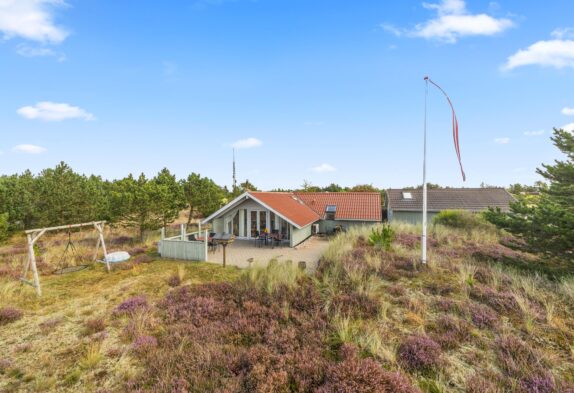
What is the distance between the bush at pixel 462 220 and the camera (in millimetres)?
18908

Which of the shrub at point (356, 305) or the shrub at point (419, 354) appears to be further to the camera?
the shrub at point (356, 305)

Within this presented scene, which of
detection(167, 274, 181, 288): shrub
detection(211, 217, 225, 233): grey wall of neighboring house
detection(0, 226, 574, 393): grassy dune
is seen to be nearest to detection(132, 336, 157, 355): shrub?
detection(0, 226, 574, 393): grassy dune

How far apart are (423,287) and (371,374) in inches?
192

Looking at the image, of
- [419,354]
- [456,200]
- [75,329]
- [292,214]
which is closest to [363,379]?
[419,354]

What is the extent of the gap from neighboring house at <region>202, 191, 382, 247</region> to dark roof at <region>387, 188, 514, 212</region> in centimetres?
472

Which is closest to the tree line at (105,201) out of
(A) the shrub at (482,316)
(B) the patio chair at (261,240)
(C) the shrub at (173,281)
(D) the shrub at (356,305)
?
(B) the patio chair at (261,240)

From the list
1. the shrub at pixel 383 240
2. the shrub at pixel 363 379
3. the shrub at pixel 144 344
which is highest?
the shrub at pixel 383 240

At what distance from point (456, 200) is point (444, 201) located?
1231 mm

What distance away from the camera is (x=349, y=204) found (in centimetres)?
2369

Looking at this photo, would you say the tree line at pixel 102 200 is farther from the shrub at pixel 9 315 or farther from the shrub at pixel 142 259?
the shrub at pixel 9 315

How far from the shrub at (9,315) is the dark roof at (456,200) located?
2705 centimetres

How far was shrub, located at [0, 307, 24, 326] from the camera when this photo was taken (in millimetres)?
7077

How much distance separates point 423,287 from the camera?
8.01 metres

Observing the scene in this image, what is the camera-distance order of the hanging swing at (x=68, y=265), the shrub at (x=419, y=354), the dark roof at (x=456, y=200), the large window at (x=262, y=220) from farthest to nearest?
the dark roof at (x=456, y=200), the large window at (x=262, y=220), the hanging swing at (x=68, y=265), the shrub at (x=419, y=354)
